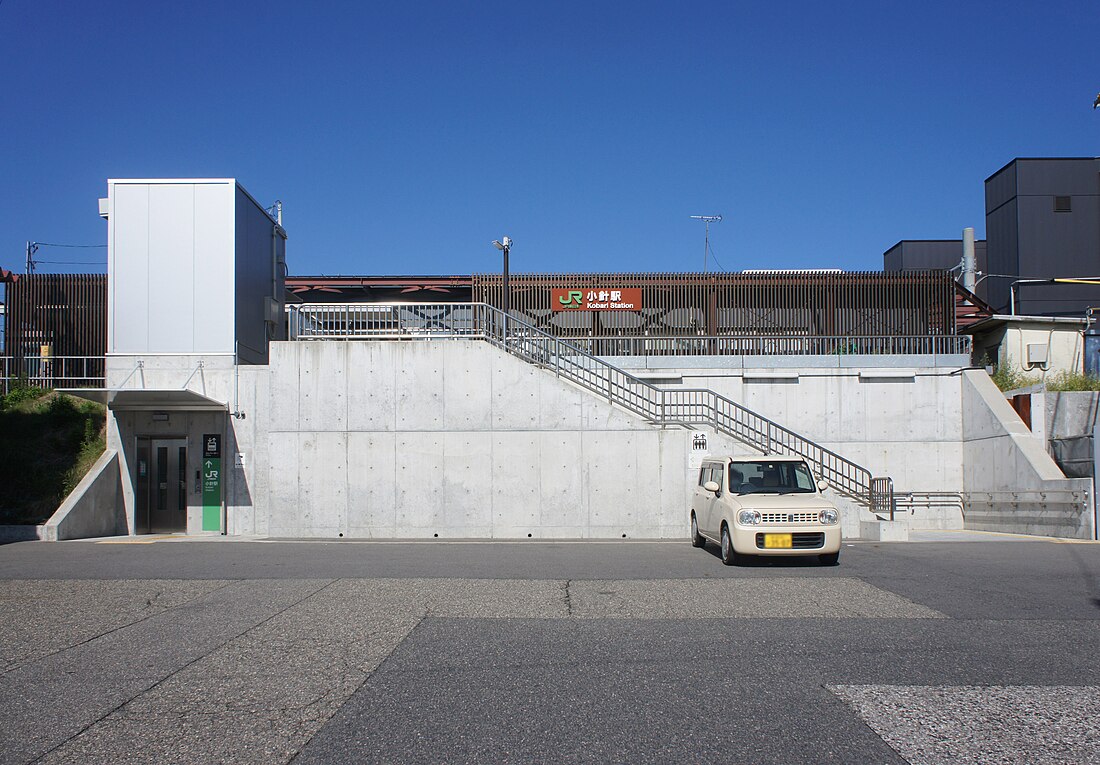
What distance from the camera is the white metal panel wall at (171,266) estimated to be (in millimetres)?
24125

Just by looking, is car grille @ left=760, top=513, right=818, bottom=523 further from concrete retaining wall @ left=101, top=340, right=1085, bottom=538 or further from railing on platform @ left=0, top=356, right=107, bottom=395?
railing on platform @ left=0, top=356, right=107, bottom=395

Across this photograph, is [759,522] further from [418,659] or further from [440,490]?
[440,490]

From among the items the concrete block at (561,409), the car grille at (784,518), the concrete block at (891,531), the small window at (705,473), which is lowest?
the concrete block at (891,531)

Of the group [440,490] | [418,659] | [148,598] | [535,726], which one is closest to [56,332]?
[440,490]

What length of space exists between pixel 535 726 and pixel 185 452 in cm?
2002

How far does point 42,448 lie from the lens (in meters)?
23.7

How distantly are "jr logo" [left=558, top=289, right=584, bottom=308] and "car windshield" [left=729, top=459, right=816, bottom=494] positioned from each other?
48.1ft

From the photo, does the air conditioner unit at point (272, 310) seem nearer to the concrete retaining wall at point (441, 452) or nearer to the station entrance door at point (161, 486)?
the concrete retaining wall at point (441, 452)

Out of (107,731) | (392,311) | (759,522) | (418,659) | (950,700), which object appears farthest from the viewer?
(392,311)

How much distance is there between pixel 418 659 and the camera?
7871 mm

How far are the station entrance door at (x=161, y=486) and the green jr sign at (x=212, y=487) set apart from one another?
0.62 m

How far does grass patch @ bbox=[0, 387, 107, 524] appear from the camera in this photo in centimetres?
2217

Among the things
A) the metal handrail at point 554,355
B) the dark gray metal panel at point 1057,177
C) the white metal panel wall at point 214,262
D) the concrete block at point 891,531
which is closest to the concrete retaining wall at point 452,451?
the metal handrail at point 554,355

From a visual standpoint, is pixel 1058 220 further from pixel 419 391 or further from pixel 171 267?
pixel 171 267
